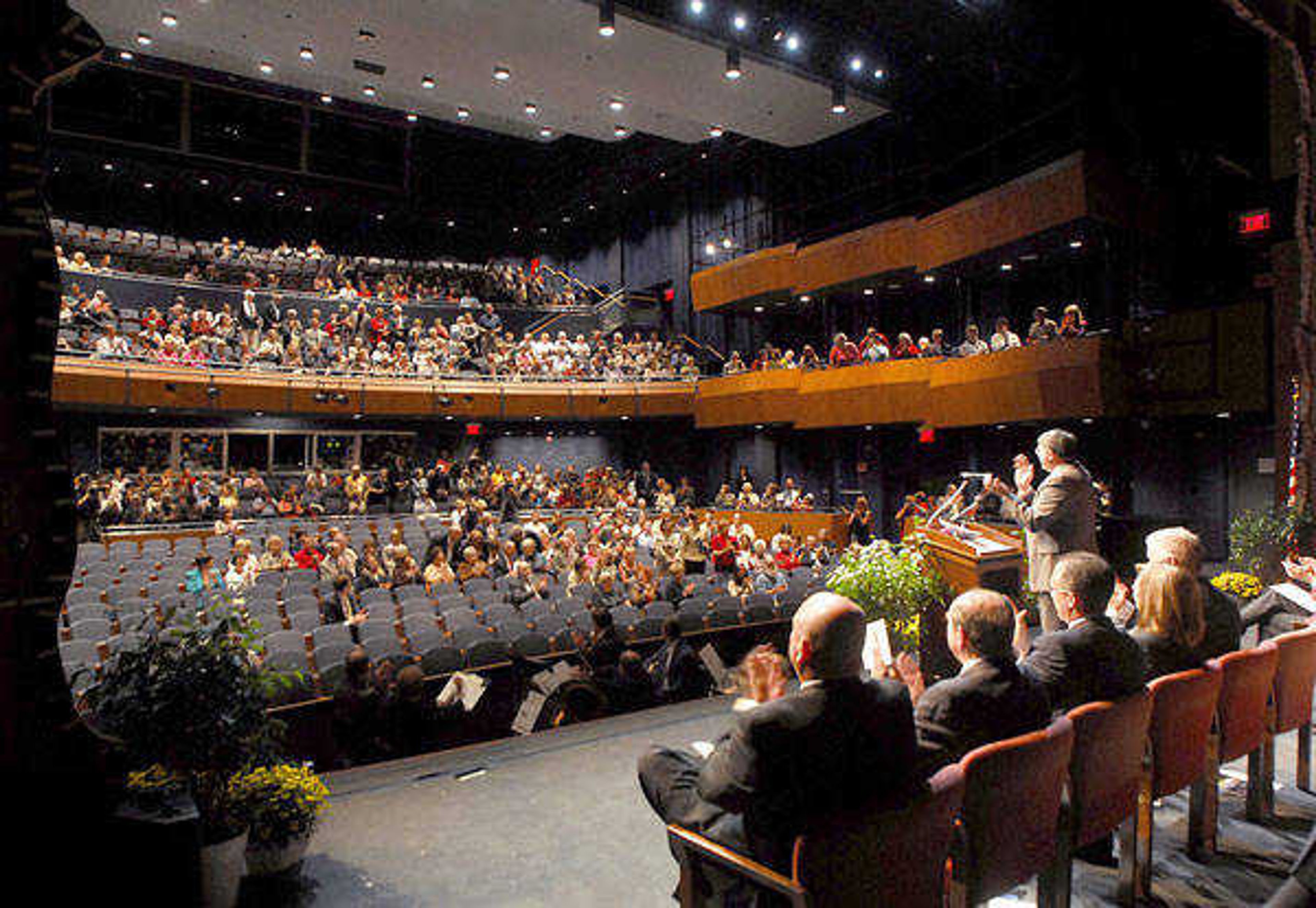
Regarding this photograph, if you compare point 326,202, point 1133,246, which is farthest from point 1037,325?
point 326,202

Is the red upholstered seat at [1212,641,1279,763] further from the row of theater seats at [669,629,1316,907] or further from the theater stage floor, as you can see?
the theater stage floor

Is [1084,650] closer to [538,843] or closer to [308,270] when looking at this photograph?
[538,843]

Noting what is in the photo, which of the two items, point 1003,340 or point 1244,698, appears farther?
point 1003,340

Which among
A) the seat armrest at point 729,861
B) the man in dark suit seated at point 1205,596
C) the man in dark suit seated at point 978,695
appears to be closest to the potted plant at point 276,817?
the seat armrest at point 729,861

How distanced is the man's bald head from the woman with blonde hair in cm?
156

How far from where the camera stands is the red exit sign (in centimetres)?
982

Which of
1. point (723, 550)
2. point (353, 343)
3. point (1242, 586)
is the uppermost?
point (353, 343)

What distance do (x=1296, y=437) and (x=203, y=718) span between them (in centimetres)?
823

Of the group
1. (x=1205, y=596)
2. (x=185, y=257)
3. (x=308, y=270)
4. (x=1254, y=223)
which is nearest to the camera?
(x=1205, y=596)

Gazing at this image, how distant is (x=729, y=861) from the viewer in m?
2.09

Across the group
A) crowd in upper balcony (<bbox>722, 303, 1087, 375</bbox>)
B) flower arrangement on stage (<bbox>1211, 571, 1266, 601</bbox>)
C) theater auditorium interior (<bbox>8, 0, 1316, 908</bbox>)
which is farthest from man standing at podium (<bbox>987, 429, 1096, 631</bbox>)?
crowd in upper balcony (<bbox>722, 303, 1087, 375</bbox>)

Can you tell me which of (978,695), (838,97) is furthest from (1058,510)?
(838,97)

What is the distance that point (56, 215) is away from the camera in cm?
1778

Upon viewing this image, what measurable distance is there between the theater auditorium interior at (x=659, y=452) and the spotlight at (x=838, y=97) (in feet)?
0.81
